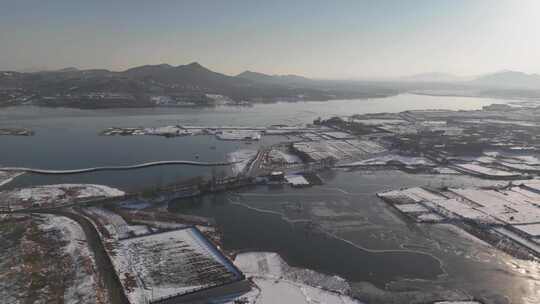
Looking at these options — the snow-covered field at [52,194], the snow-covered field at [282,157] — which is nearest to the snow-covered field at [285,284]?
the snow-covered field at [52,194]

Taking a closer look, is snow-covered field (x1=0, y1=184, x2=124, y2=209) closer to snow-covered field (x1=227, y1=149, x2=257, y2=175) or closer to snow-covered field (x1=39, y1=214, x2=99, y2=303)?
snow-covered field (x1=39, y1=214, x2=99, y2=303)

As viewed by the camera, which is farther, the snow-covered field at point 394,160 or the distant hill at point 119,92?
the distant hill at point 119,92

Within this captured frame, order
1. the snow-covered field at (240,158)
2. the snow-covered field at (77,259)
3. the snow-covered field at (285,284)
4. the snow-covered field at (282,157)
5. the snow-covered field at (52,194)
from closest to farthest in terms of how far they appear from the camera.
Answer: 1. the snow-covered field at (77,259)
2. the snow-covered field at (285,284)
3. the snow-covered field at (52,194)
4. the snow-covered field at (240,158)
5. the snow-covered field at (282,157)

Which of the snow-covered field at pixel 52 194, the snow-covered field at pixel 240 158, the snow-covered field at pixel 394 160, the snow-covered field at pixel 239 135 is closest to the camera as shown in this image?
the snow-covered field at pixel 52 194

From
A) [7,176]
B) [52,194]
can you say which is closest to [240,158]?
[52,194]

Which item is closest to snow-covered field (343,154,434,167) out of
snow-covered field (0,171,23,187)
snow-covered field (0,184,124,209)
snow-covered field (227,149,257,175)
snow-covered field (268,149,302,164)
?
snow-covered field (268,149,302,164)

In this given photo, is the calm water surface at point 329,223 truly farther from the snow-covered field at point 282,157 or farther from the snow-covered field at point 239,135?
the snow-covered field at point 282,157
